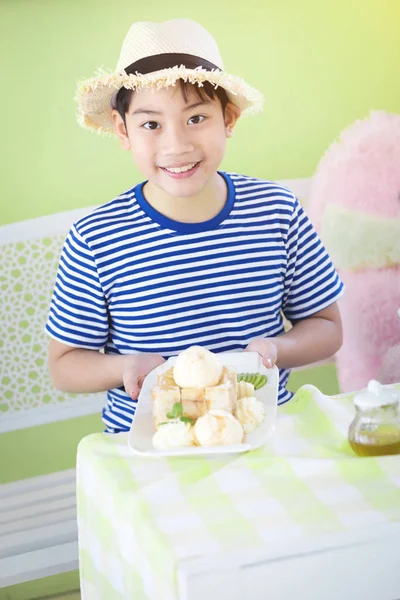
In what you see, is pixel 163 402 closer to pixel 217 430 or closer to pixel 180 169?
pixel 217 430

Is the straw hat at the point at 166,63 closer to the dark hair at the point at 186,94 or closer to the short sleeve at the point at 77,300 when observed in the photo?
the dark hair at the point at 186,94

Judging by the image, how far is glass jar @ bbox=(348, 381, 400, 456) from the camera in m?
1.14

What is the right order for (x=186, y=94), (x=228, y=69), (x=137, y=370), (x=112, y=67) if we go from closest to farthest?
(x=137, y=370)
(x=186, y=94)
(x=112, y=67)
(x=228, y=69)

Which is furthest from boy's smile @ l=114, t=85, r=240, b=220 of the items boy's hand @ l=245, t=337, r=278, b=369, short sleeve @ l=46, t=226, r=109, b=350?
boy's hand @ l=245, t=337, r=278, b=369

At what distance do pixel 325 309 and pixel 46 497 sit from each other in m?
0.88

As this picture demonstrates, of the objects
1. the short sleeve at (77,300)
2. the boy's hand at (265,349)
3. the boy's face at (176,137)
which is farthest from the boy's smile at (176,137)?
the boy's hand at (265,349)

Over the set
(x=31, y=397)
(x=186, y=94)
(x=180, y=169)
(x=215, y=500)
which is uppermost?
(x=186, y=94)

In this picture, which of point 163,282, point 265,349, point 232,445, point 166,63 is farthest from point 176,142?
point 232,445

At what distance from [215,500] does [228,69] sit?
138 centimetres

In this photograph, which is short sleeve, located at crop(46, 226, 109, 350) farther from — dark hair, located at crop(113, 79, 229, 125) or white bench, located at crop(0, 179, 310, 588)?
white bench, located at crop(0, 179, 310, 588)

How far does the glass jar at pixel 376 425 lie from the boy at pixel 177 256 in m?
0.50

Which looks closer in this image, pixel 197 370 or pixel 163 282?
pixel 197 370

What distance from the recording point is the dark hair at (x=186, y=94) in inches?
62.0

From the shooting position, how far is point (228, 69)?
7.15 feet
